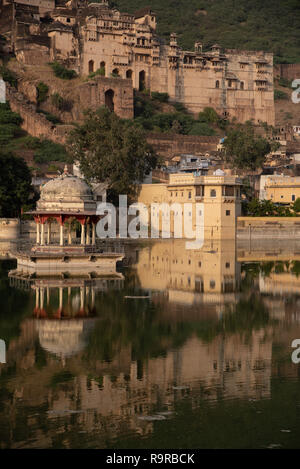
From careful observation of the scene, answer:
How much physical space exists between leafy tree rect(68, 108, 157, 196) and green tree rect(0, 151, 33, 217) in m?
5.72

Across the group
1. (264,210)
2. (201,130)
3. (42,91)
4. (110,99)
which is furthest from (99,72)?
(264,210)

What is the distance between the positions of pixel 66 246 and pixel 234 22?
93.8m

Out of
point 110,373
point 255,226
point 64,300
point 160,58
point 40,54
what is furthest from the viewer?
point 160,58

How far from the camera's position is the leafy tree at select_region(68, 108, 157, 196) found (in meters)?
52.7

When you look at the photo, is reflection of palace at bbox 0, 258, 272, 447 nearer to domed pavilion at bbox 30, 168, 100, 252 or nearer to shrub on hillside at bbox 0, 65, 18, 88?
domed pavilion at bbox 30, 168, 100, 252

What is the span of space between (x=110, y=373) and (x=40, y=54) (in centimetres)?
5893

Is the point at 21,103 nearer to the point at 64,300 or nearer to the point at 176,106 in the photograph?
the point at 176,106

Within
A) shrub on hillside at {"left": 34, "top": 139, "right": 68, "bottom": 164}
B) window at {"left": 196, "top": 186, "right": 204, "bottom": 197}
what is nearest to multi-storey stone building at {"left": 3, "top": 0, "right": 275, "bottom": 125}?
shrub on hillside at {"left": 34, "top": 139, "right": 68, "bottom": 164}

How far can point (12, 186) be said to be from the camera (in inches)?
1874

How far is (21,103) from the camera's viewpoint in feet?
211

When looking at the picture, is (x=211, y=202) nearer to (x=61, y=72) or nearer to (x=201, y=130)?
(x=61, y=72)
